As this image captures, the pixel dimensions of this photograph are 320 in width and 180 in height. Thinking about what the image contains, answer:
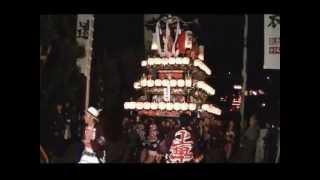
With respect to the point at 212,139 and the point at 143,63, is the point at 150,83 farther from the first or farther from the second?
the point at 212,139

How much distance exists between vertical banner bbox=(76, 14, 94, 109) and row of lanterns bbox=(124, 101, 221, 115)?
0.42 meters

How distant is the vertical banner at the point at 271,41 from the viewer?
4617mm

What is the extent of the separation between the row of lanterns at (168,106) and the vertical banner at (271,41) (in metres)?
0.58

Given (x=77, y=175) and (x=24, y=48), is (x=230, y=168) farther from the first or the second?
(x=24, y=48)

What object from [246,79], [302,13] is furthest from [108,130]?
[302,13]

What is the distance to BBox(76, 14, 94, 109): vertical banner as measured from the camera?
4652 mm

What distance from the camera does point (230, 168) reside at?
468 centimetres

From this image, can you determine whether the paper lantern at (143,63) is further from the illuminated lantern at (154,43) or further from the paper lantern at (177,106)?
the paper lantern at (177,106)

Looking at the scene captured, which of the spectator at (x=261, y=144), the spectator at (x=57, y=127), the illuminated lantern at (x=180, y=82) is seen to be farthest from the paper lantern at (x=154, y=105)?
the spectator at (x=261, y=144)

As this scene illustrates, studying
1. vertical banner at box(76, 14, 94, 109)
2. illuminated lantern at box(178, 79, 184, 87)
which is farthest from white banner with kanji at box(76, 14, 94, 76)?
illuminated lantern at box(178, 79, 184, 87)

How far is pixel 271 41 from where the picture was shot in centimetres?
464

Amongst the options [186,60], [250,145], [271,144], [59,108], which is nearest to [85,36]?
[59,108]

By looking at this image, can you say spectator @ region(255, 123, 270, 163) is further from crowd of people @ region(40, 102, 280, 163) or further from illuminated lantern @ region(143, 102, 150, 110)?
illuminated lantern @ region(143, 102, 150, 110)

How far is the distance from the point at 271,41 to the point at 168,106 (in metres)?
1.05
